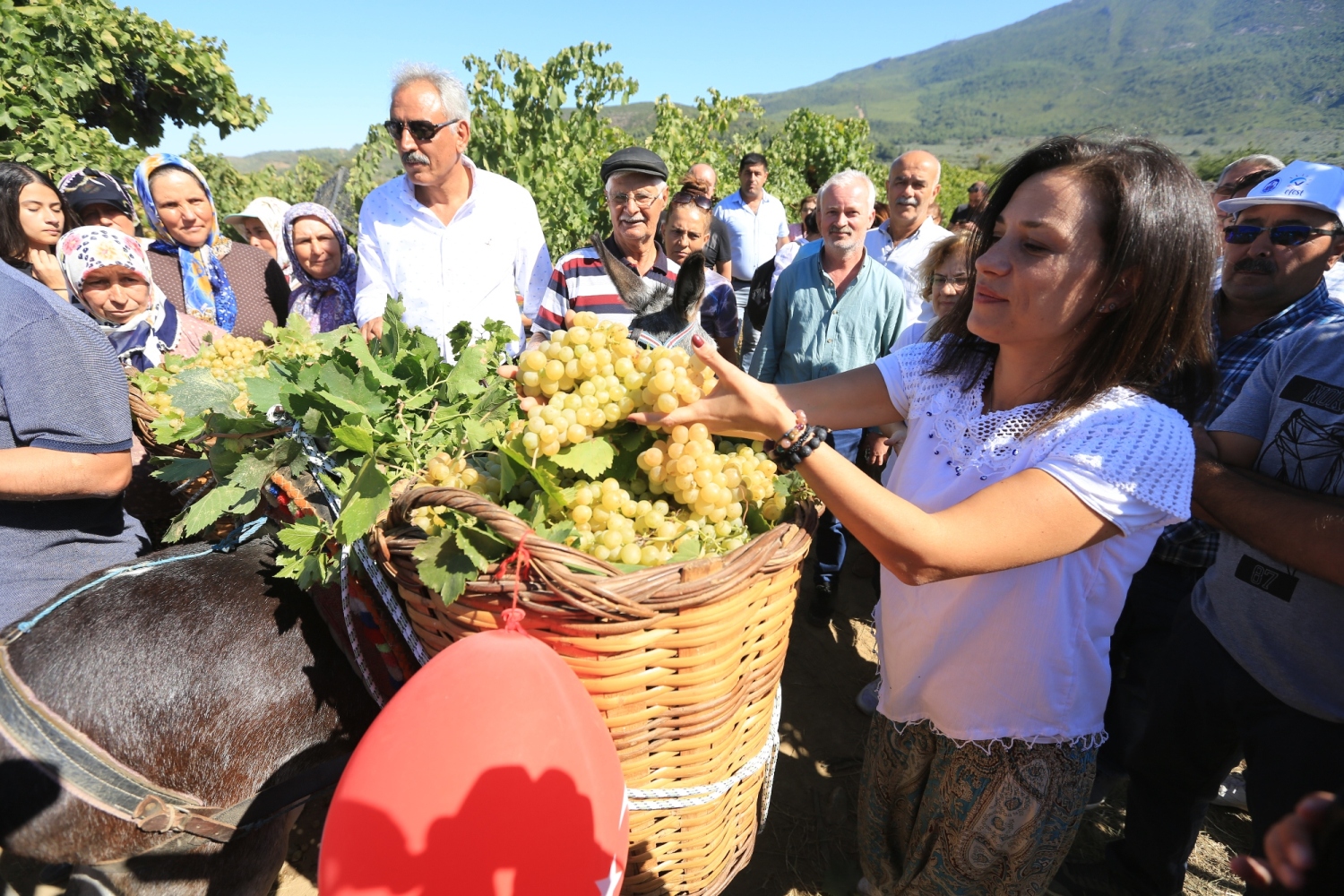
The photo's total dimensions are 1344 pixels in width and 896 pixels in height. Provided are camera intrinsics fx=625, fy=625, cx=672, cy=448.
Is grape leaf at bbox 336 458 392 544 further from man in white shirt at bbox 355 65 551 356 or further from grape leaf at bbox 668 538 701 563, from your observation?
man in white shirt at bbox 355 65 551 356

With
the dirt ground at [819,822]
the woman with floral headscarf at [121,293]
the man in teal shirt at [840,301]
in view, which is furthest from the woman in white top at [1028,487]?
the woman with floral headscarf at [121,293]

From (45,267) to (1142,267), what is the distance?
5.81 meters

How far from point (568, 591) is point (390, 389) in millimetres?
888

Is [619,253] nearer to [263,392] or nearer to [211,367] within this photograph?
[211,367]

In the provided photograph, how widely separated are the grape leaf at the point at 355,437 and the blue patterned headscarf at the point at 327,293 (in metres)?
3.27

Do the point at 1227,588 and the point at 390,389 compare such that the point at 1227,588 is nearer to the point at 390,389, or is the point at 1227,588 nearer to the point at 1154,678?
the point at 1154,678

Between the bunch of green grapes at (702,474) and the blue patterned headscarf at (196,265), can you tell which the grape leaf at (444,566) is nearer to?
the bunch of green grapes at (702,474)

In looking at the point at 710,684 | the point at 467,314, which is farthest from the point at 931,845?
the point at 467,314

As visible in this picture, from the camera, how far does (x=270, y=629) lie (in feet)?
5.98

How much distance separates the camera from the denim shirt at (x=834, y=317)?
419cm

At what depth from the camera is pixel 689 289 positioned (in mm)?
1691

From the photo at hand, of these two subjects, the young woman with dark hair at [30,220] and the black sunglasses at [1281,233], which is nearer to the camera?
the black sunglasses at [1281,233]

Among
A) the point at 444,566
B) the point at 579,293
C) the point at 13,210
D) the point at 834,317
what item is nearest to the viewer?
the point at 444,566

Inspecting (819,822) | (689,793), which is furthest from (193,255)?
(819,822)
